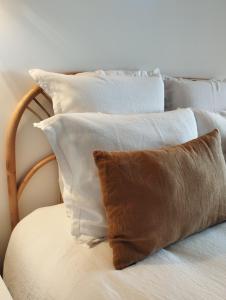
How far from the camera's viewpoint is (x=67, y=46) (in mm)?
1405

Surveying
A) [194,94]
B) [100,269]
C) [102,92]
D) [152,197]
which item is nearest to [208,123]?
[194,94]

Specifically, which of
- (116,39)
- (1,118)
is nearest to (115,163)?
(1,118)

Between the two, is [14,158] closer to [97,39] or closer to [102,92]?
[102,92]

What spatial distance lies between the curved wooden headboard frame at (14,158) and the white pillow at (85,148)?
10.4 inches

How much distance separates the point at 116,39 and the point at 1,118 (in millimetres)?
714

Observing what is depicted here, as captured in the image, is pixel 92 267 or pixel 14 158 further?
pixel 14 158

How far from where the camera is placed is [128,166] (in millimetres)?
969

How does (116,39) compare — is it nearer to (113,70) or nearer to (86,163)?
(113,70)

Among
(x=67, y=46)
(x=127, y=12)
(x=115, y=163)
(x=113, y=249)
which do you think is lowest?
(x=113, y=249)

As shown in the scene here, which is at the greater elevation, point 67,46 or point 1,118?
point 67,46

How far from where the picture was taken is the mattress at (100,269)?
81 centimetres

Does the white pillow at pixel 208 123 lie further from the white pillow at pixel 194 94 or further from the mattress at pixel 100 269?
the mattress at pixel 100 269

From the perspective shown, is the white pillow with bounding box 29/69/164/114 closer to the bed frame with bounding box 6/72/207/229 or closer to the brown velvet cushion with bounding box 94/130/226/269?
the bed frame with bounding box 6/72/207/229

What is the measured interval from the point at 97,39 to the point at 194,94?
602 mm
